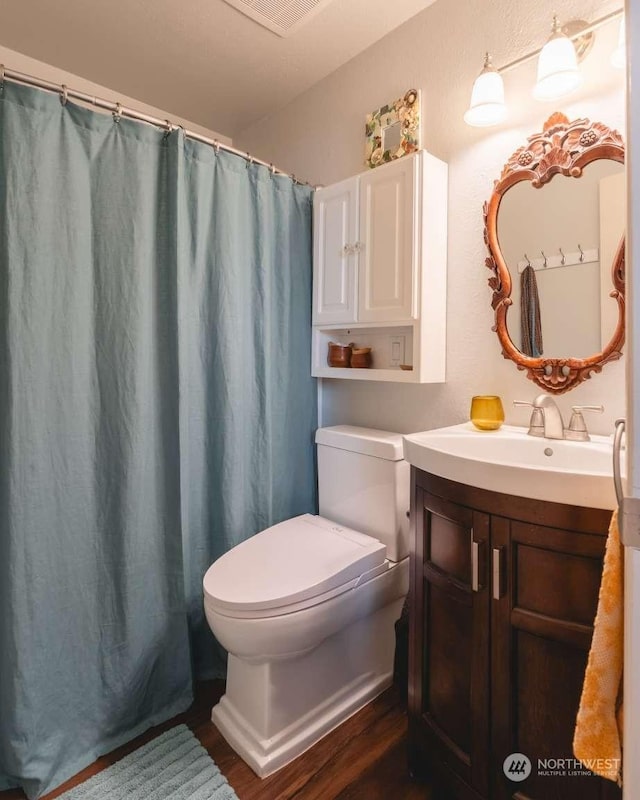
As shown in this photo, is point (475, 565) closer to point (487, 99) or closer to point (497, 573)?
point (497, 573)

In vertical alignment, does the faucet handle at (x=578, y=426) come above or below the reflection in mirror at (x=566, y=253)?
below

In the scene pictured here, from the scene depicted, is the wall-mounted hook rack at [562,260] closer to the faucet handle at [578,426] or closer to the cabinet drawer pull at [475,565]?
the faucet handle at [578,426]

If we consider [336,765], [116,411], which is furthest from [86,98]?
[336,765]

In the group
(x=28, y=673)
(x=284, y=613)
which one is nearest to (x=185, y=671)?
(x=28, y=673)

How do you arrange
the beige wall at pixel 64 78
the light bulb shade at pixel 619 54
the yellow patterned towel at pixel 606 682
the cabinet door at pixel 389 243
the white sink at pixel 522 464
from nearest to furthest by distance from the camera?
the yellow patterned towel at pixel 606 682 < the white sink at pixel 522 464 < the light bulb shade at pixel 619 54 < the cabinet door at pixel 389 243 < the beige wall at pixel 64 78

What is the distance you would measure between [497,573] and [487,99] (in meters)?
1.33

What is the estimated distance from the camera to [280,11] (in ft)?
5.31

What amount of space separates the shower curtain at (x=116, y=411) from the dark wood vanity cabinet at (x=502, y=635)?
0.83 m

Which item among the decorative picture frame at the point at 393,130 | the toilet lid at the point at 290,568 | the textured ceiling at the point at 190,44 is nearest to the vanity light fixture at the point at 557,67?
the decorative picture frame at the point at 393,130

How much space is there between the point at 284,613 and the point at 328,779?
0.49 m

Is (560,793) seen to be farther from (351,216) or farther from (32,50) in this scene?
(32,50)

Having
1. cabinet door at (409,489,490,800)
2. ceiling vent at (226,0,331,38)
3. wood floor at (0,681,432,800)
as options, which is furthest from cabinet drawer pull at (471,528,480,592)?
ceiling vent at (226,0,331,38)

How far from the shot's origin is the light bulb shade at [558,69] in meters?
1.19

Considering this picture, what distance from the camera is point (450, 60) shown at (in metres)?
1.57
